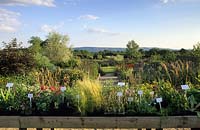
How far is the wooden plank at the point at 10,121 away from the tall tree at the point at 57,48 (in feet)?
67.7

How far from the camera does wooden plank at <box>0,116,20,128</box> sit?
11.8ft

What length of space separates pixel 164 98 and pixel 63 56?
2200 centimetres

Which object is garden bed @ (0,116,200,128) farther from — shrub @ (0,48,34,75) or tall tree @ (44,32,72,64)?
tall tree @ (44,32,72,64)

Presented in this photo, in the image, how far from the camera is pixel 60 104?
387cm

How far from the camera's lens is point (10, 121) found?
3.62 meters

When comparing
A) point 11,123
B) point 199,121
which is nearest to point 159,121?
point 199,121

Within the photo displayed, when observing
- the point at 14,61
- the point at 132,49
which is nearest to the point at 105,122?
the point at 14,61

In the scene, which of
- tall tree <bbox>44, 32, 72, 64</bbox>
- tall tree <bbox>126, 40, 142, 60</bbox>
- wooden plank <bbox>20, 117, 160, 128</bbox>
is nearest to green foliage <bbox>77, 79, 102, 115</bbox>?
wooden plank <bbox>20, 117, 160, 128</bbox>

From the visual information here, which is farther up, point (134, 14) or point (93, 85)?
point (134, 14)

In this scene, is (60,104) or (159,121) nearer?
(159,121)

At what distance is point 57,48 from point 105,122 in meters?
22.7

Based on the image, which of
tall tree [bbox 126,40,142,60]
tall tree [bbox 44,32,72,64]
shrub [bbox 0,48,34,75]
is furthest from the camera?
tall tree [bbox 126,40,142,60]

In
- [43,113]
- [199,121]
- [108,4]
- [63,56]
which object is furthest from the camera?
[63,56]

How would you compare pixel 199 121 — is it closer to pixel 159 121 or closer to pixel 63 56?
pixel 159 121
